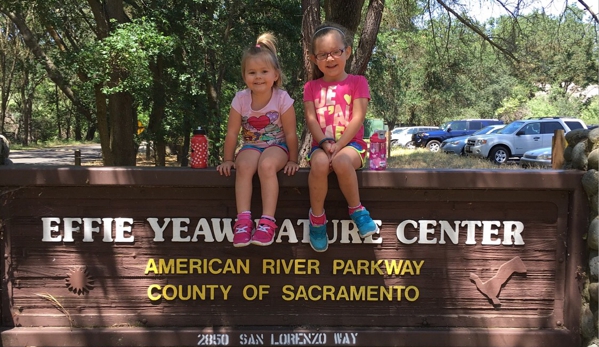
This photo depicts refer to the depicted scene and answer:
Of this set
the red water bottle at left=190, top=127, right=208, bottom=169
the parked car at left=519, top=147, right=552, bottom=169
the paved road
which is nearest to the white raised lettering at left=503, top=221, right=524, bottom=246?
the red water bottle at left=190, top=127, right=208, bottom=169

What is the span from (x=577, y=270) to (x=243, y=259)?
209cm

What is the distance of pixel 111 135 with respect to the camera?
12.2m

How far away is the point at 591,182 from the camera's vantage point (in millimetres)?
3223

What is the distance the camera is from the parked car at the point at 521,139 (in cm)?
1845

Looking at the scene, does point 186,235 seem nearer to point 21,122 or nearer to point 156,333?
point 156,333

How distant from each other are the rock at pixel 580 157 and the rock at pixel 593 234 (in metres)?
0.35

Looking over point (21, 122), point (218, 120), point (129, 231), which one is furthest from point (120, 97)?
point (21, 122)

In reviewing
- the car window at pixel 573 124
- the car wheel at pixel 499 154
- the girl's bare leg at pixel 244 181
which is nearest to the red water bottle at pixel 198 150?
the girl's bare leg at pixel 244 181

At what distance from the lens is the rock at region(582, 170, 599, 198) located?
10.5 feet

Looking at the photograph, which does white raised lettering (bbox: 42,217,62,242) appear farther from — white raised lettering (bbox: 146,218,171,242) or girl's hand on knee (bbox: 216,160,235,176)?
girl's hand on knee (bbox: 216,160,235,176)

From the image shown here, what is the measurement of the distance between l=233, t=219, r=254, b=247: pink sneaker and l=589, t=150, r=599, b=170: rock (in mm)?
2107

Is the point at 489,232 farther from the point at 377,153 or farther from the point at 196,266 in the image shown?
the point at 196,266

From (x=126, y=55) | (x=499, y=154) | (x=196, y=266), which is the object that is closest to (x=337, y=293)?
(x=196, y=266)

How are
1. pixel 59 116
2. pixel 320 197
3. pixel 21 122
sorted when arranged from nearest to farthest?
pixel 320 197, pixel 21 122, pixel 59 116
